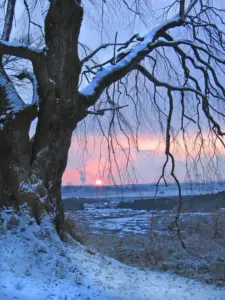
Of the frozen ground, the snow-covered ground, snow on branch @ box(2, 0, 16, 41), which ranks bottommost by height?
the frozen ground

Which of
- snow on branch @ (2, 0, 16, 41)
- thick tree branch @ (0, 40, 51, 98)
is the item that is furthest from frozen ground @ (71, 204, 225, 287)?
snow on branch @ (2, 0, 16, 41)

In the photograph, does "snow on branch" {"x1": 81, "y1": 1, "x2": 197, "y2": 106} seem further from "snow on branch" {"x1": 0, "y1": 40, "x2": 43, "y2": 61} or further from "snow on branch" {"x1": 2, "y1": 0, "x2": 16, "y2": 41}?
"snow on branch" {"x1": 2, "y1": 0, "x2": 16, "y2": 41}

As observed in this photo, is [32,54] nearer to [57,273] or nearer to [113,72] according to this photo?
[113,72]

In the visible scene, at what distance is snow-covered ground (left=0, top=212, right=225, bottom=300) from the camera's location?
4027 millimetres

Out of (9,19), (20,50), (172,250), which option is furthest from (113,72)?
(172,250)

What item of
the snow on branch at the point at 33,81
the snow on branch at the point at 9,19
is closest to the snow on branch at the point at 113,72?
the snow on branch at the point at 33,81

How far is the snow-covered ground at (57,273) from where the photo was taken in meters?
4.03

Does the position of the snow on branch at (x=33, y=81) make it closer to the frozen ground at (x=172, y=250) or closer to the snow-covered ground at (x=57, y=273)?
the snow-covered ground at (x=57, y=273)

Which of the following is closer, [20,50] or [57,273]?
[57,273]

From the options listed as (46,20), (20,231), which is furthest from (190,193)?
(46,20)

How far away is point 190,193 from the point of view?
5754 mm

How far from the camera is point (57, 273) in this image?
451cm

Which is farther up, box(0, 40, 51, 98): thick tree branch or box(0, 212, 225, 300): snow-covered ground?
box(0, 40, 51, 98): thick tree branch

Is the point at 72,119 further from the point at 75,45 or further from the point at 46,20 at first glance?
the point at 46,20
